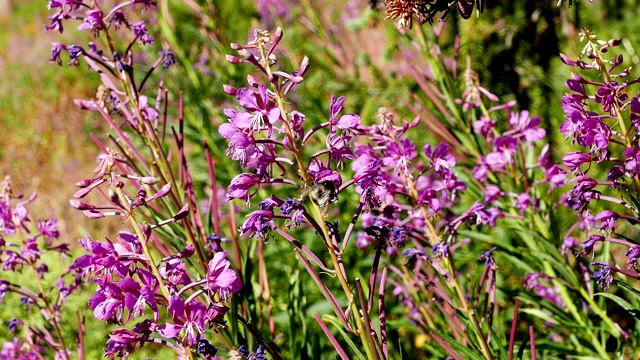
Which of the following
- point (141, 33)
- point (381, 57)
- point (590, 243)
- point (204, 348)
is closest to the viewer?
point (204, 348)

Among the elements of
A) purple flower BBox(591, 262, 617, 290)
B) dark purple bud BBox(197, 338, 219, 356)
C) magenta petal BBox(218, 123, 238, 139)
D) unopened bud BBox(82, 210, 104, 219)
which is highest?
magenta petal BBox(218, 123, 238, 139)

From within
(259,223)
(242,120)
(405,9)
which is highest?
(405,9)

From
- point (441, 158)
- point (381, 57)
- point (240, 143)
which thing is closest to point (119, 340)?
point (240, 143)

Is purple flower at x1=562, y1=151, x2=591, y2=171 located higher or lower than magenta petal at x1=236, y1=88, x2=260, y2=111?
lower

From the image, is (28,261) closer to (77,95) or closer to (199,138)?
(199,138)

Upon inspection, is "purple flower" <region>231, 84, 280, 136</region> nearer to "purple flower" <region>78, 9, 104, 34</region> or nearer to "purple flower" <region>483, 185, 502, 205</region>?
"purple flower" <region>78, 9, 104, 34</region>

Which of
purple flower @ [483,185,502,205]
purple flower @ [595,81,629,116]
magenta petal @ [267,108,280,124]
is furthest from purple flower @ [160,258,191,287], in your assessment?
purple flower @ [483,185,502,205]

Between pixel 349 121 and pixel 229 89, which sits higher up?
pixel 229 89

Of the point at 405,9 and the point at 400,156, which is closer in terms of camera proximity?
the point at 405,9

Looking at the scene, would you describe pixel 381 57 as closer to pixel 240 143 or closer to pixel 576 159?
pixel 576 159

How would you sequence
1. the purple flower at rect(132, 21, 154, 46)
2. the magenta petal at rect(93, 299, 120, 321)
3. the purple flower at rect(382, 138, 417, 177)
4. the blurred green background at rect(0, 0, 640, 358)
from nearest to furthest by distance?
the magenta petal at rect(93, 299, 120, 321) → the purple flower at rect(382, 138, 417, 177) → the purple flower at rect(132, 21, 154, 46) → the blurred green background at rect(0, 0, 640, 358)

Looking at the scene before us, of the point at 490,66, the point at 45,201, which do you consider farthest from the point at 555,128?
the point at 45,201

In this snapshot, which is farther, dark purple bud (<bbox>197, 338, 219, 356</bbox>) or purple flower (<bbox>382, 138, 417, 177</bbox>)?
purple flower (<bbox>382, 138, 417, 177</bbox>)

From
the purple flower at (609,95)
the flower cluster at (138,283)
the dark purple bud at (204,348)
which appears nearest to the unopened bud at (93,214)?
the flower cluster at (138,283)
